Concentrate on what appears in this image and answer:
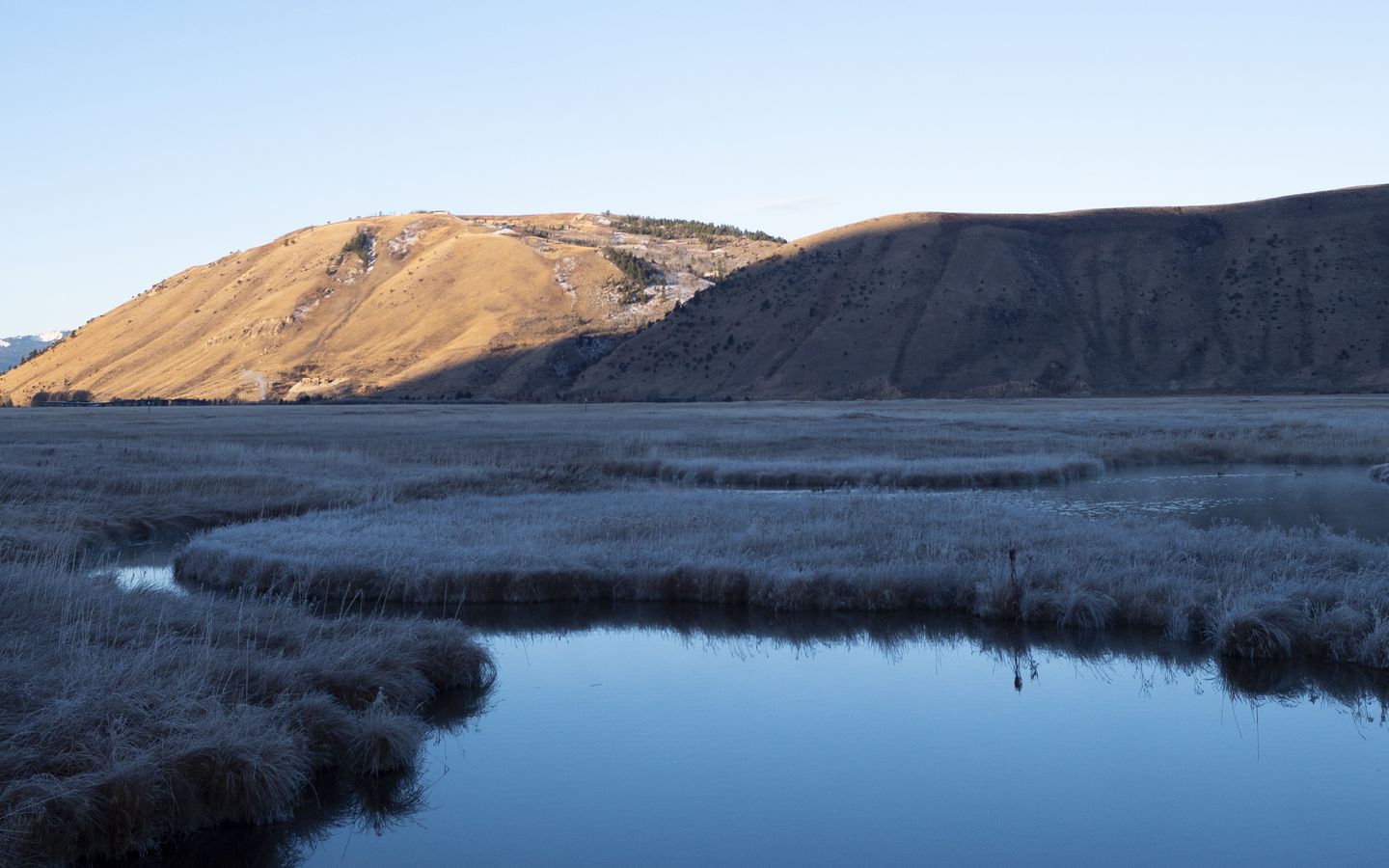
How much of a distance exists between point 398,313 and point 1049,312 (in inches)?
3317

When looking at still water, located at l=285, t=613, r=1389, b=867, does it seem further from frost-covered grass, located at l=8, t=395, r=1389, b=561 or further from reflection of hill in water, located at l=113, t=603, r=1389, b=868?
frost-covered grass, located at l=8, t=395, r=1389, b=561

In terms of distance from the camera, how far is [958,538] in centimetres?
2117

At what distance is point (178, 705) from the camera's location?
1036cm

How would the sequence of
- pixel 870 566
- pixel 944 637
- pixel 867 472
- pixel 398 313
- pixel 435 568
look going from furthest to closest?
pixel 398 313
pixel 867 472
pixel 435 568
pixel 870 566
pixel 944 637

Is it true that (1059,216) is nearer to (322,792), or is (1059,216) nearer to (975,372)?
(975,372)

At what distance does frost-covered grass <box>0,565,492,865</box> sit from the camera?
369 inches

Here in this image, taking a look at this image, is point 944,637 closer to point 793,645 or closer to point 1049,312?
point 793,645

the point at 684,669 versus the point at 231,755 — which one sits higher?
the point at 231,755

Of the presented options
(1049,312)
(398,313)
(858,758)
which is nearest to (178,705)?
(858,758)

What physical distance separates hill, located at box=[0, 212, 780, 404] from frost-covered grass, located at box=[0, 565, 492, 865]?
93.9m

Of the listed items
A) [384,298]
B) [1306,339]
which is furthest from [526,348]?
[1306,339]

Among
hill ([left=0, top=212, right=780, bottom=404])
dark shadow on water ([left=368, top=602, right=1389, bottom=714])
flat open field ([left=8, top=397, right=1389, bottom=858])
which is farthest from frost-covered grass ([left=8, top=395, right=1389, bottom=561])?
hill ([left=0, top=212, right=780, bottom=404])

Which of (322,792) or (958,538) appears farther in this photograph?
(958,538)

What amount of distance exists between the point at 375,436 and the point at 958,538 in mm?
32849
